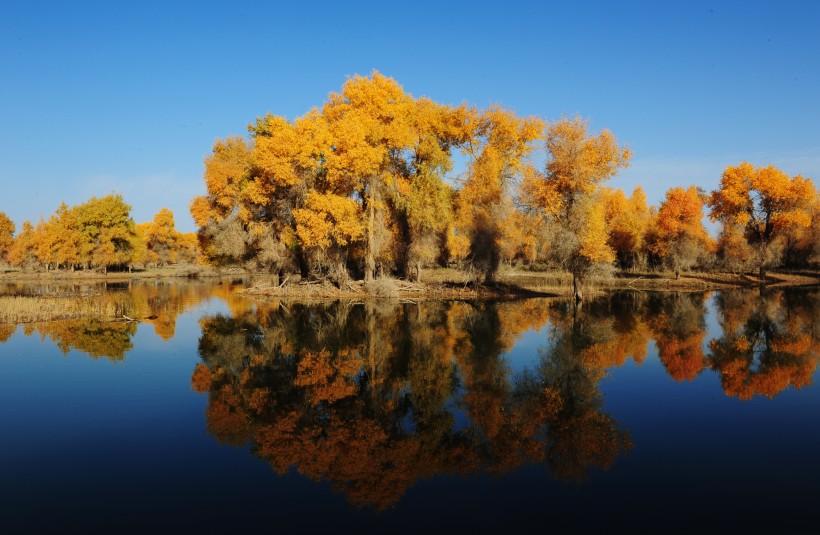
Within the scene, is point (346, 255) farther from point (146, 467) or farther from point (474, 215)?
point (146, 467)

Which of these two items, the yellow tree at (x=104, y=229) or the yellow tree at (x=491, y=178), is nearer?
the yellow tree at (x=491, y=178)

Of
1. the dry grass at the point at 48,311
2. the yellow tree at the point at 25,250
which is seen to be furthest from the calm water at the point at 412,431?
the yellow tree at the point at 25,250

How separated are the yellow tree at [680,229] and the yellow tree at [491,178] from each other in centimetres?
2577

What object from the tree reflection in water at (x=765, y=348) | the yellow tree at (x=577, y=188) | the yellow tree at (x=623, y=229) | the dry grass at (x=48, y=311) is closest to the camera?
the tree reflection in water at (x=765, y=348)

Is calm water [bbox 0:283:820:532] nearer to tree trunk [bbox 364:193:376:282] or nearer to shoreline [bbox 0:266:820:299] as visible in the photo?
tree trunk [bbox 364:193:376:282]

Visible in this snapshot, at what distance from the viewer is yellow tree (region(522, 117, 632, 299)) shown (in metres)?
39.1

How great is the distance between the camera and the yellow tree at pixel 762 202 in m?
58.4

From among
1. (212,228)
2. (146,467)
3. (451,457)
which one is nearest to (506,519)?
(451,457)

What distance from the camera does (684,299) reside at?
43.4m

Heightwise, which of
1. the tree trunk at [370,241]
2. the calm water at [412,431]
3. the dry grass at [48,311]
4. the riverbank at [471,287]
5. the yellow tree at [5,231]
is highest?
the yellow tree at [5,231]

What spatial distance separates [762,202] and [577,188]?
34235mm

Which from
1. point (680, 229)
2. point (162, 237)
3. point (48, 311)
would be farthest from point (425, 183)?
point (162, 237)

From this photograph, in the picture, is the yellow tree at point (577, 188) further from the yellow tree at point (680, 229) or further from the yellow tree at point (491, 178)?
Answer: the yellow tree at point (680, 229)

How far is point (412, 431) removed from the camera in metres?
12.2
